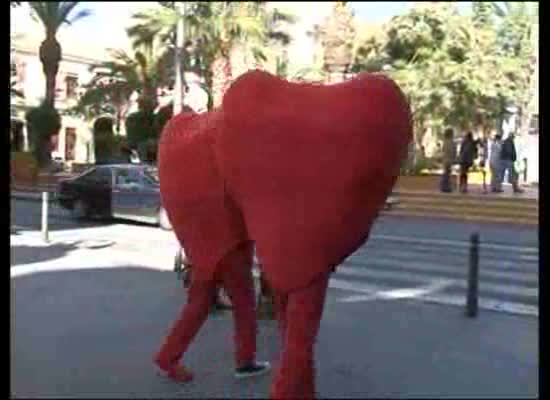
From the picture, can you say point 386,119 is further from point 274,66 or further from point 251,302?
point 251,302

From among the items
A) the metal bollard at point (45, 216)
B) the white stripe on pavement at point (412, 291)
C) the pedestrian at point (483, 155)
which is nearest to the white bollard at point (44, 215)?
the metal bollard at point (45, 216)

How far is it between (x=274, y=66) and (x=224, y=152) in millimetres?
178

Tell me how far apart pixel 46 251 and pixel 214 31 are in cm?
79

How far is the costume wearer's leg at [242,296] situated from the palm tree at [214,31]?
0.19 metres

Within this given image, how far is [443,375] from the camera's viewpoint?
3.06 meters

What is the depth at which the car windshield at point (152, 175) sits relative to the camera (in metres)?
0.98

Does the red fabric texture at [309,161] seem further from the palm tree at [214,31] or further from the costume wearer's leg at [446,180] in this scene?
the costume wearer's leg at [446,180]

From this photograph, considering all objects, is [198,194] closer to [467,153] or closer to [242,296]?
[242,296]

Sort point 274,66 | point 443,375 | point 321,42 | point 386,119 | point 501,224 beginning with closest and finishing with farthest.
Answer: point 386,119
point 274,66
point 321,42
point 501,224
point 443,375

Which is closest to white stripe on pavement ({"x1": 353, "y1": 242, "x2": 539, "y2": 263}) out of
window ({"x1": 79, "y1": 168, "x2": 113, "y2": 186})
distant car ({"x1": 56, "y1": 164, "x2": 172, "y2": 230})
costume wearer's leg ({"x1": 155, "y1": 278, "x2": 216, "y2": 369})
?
costume wearer's leg ({"x1": 155, "y1": 278, "x2": 216, "y2": 369})

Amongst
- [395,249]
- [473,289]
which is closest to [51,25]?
[395,249]

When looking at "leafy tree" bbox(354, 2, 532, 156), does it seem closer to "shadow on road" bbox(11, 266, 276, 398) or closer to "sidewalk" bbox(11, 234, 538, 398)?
"sidewalk" bbox(11, 234, 538, 398)

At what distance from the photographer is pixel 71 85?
1.31 metres
